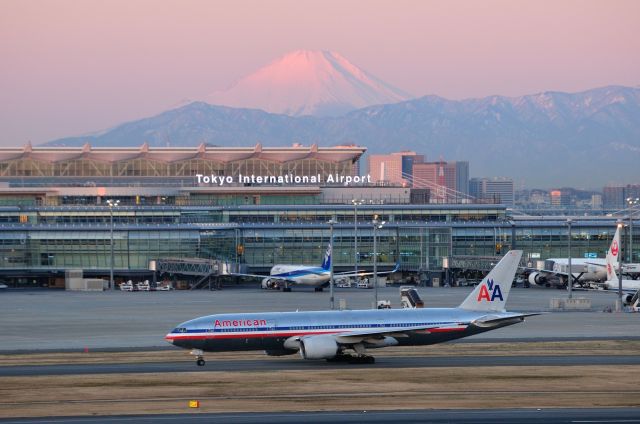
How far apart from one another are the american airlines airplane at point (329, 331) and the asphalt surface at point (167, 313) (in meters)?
14.8

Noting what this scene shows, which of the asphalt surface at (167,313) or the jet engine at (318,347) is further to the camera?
the asphalt surface at (167,313)

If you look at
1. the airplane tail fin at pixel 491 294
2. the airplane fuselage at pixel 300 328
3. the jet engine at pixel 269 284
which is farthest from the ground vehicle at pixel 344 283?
the airplane fuselage at pixel 300 328

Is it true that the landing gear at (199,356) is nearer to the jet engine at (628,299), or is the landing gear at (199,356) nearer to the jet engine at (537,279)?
the jet engine at (628,299)

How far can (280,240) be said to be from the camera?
186875 millimetres

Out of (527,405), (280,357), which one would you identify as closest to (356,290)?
(280,357)

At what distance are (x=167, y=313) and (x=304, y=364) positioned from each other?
1828 inches

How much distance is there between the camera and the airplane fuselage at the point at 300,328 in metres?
71.3

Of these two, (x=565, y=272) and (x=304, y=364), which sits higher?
(x=565, y=272)

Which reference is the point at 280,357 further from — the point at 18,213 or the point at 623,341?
the point at 18,213

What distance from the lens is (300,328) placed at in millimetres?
71750

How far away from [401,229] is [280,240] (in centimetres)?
1988

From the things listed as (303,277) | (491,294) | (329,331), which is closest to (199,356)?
(329,331)

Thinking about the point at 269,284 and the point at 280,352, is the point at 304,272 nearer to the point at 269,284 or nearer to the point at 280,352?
the point at 269,284

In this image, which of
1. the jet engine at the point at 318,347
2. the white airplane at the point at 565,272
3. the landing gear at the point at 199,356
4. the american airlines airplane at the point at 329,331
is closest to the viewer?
the jet engine at the point at 318,347
